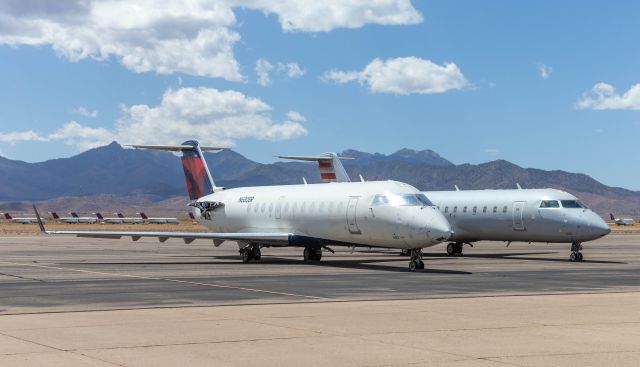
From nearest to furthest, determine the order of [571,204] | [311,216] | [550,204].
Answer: [311,216] → [571,204] → [550,204]

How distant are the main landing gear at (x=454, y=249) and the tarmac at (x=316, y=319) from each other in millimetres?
16994

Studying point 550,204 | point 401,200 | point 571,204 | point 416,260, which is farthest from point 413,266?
point 571,204

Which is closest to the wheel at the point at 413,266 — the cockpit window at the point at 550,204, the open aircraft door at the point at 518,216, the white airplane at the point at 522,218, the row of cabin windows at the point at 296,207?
the row of cabin windows at the point at 296,207

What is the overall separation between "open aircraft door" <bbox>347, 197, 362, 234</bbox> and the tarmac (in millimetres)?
4533

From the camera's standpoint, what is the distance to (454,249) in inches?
1773

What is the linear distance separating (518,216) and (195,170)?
15.4 metres

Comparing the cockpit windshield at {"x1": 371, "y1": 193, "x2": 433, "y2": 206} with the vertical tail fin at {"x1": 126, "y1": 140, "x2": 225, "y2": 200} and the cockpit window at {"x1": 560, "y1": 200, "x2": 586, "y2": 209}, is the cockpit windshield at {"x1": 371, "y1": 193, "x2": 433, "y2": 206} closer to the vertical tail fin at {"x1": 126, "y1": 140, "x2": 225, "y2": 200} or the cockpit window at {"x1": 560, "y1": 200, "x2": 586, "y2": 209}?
the cockpit window at {"x1": 560, "y1": 200, "x2": 586, "y2": 209}

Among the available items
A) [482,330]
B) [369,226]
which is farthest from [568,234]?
[482,330]

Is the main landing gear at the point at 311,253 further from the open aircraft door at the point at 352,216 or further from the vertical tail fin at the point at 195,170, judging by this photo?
the vertical tail fin at the point at 195,170

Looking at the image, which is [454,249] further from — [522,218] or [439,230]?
[439,230]

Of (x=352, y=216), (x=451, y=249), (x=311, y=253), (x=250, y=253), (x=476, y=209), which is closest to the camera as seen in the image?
(x=352, y=216)

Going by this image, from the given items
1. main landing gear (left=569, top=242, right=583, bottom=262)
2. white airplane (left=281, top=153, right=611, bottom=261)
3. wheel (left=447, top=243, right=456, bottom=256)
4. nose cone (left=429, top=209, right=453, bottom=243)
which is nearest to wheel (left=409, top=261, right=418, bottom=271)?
nose cone (left=429, top=209, right=453, bottom=243)

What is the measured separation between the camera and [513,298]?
19766 mm

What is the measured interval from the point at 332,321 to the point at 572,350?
4465mm
